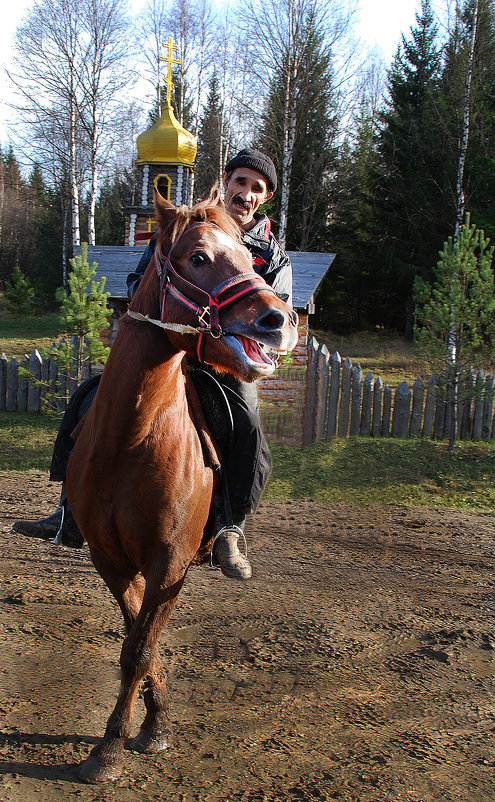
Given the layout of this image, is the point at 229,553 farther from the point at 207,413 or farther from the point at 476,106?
the point at 476,106

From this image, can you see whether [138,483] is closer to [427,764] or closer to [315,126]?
[427,764]

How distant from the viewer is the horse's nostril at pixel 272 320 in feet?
7.34

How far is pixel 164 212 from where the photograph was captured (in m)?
2.71

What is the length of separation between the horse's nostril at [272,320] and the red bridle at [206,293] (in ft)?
0.48

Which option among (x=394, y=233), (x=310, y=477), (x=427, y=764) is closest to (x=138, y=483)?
(x=427, y=764)

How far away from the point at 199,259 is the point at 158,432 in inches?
32.7

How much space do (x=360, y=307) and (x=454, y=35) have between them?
1124 cm

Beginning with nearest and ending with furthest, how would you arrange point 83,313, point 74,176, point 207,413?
1. point 207,413
2. point 83,313
3. point 74,176

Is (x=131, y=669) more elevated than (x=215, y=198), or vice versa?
(x=215, y=198)

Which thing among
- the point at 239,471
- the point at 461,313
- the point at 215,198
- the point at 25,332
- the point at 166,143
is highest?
the point at 166,143

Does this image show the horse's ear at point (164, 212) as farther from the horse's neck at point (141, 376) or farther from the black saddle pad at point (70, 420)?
the black saddle pad at point (70, 420)

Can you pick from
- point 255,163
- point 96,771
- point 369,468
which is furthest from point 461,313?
point 96,771

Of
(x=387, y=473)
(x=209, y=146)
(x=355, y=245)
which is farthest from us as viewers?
(x=209, y=146)

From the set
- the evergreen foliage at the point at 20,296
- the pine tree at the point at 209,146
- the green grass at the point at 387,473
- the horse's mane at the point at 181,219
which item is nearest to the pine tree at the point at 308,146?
the pine tree at the point at 209,146
